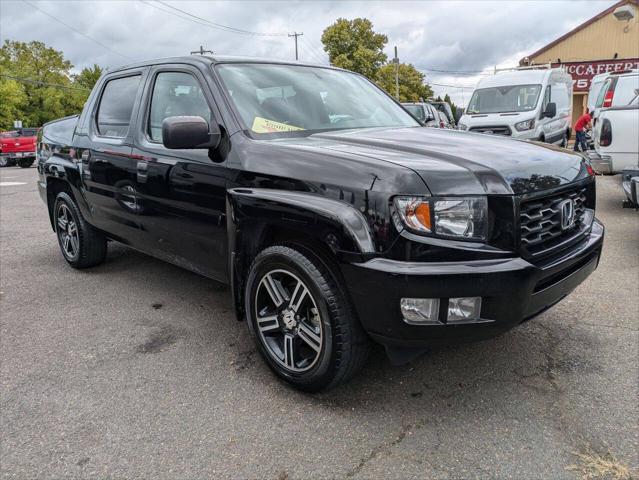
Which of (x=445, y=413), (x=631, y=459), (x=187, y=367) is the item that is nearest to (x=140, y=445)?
(x=187, y=367)

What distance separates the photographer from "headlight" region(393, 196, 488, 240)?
7.34 feet

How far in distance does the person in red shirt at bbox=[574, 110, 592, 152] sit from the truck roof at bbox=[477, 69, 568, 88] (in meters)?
1.82

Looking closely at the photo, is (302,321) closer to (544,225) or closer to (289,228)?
(289,228)

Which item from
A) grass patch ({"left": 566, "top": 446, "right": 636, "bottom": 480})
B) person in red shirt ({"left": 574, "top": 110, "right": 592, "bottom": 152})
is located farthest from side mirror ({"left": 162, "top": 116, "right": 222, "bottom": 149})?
person in red shirt ({"left": 574, "top": 110, "right": 592, "bottom": 152})

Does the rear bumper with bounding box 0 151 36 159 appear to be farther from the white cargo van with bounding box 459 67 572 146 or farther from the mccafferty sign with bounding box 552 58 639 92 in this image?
the mccafferty sign with bounding box 552 58 639 92

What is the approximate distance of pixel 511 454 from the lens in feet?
7.39

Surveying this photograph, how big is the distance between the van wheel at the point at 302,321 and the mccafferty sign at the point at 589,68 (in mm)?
32907

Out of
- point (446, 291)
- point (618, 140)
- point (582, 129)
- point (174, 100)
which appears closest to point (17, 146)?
point (582, 129)

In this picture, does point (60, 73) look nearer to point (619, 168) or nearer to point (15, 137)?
point (15, 137)

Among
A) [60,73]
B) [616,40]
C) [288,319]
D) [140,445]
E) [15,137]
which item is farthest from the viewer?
[60,73]

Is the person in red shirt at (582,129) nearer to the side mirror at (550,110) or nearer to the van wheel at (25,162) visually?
the side mirror at (550,110)

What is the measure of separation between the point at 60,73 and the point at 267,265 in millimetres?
65781

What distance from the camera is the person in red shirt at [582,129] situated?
1477cm

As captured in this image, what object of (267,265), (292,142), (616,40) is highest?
(616,40)
